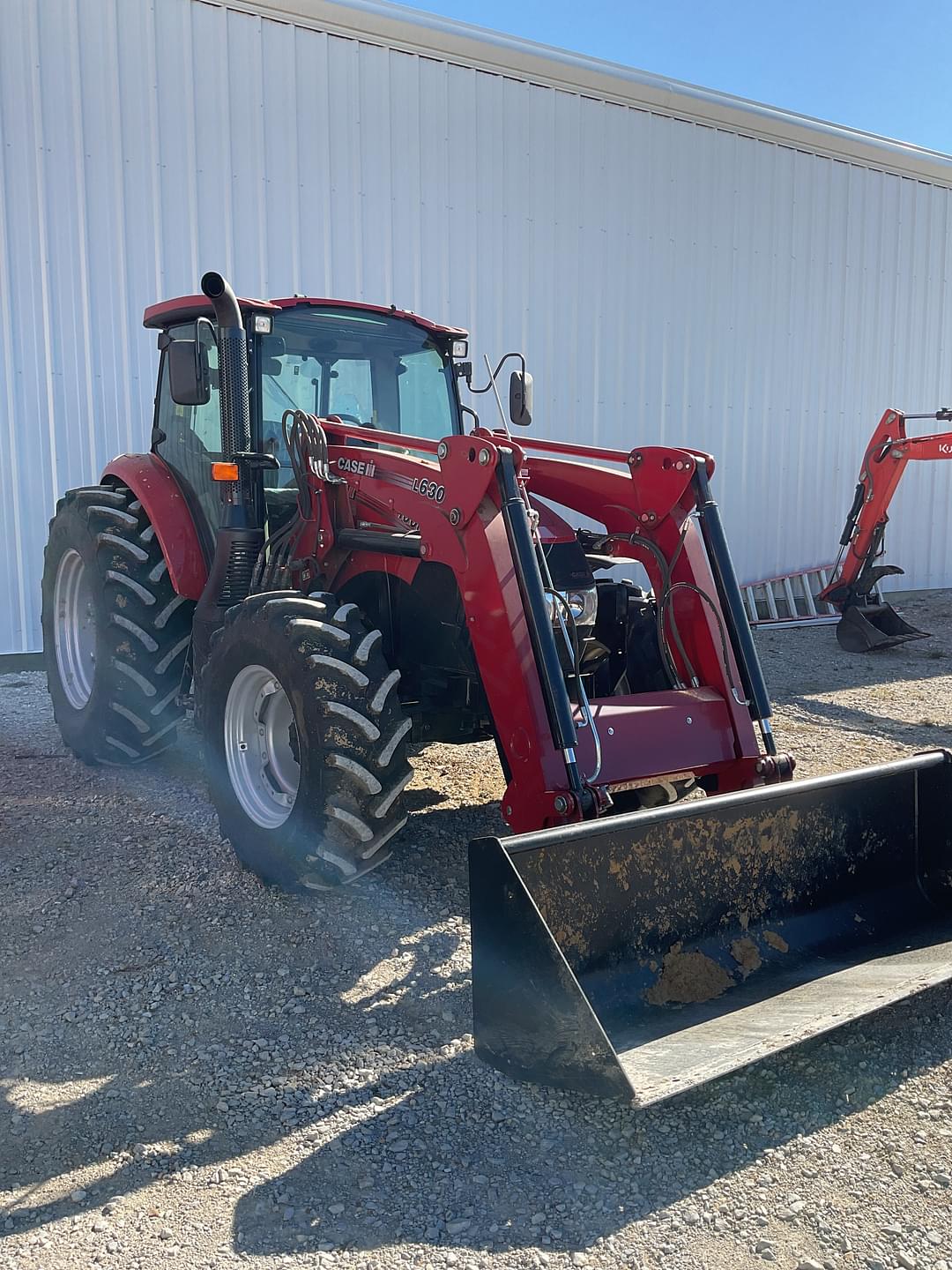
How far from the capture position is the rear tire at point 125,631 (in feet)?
17.0

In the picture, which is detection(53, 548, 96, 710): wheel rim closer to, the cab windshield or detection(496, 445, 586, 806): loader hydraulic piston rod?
the cab windshield

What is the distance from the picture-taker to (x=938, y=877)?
3596 millimetres

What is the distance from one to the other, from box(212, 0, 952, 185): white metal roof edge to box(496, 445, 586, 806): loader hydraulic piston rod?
6.69m

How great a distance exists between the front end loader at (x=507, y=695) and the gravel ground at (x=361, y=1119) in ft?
0.67

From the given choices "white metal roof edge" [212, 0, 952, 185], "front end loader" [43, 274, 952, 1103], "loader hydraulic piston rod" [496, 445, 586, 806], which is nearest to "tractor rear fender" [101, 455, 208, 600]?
"front end loader" [43, 274, 952, 1103]

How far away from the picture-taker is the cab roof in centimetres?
475

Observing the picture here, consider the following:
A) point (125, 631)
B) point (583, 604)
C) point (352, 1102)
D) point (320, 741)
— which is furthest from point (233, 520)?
point (352, 1102)

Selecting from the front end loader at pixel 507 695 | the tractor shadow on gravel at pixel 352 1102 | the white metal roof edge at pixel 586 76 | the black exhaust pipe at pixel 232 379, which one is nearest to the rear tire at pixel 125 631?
the front end loader at pixel 507 695

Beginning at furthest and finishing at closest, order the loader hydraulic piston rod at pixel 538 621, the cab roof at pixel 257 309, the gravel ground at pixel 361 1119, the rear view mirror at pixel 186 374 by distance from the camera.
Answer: the cab roof at pixel 257 309
the rear view mirror at pixel 186 374
the loader hydraulic piston rod at pixel 538 621
the gravel ground at pixel 361 1119

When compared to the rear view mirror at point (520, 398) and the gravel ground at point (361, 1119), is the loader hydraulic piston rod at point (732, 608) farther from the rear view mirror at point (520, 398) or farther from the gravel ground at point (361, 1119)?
the rear view mirror at point (520, 398)

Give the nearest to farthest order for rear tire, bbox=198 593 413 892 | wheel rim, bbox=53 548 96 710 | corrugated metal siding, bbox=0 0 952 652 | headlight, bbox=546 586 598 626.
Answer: rear tire, bbox=198 593 413 892, headlight, bbox=546 586 598 626, wheel rim, bbox=53 548 96 710, corrugated metal siding, bbox=0 0 952 652

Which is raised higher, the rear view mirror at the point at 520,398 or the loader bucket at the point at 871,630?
the rear view mirror at the point at 520,398

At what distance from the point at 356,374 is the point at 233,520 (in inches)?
39.4

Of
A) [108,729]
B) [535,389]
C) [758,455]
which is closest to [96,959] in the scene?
[108,729]
